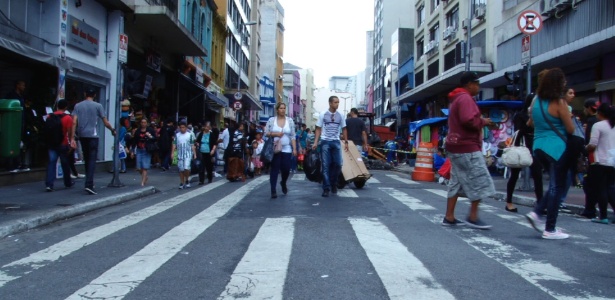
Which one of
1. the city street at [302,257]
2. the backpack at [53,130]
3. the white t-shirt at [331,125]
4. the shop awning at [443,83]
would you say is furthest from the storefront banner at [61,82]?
the shop awning at [443,83]

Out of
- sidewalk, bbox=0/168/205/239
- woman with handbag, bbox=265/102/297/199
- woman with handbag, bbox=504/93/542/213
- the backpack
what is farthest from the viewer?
the backpack

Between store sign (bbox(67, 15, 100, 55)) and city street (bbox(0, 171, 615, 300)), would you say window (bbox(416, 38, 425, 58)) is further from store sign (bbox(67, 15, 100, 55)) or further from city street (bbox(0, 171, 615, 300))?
city street (bbox(0, 171, 615, 300))

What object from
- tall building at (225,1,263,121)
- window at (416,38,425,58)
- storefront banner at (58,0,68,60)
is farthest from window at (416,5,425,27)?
storefront banner at (58,0,68,60)

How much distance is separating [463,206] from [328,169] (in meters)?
2.48

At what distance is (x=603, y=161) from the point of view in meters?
7.44

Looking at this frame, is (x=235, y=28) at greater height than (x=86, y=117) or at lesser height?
greater

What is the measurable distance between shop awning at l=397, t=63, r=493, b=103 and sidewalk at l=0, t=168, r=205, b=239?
18714 millimetres

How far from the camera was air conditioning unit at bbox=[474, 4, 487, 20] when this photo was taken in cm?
2779

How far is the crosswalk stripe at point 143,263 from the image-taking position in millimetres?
3818

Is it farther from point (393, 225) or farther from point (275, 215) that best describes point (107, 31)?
point (393, 225)

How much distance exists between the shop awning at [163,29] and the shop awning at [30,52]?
5.18 meters

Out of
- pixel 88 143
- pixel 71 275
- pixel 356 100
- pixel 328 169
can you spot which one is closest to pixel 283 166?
pixel 328 169

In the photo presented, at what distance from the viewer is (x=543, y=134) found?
586 cm

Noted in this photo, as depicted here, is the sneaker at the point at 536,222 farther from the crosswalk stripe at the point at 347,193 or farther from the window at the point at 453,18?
the window at the point at 453,18
